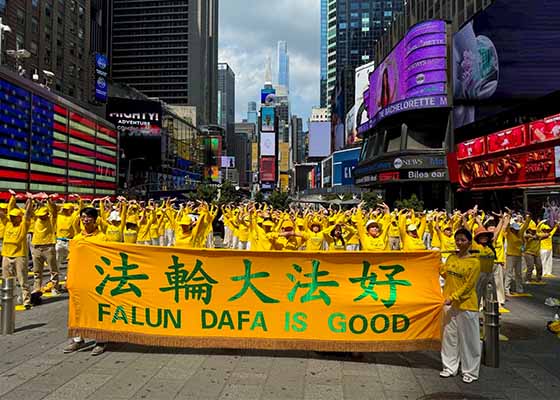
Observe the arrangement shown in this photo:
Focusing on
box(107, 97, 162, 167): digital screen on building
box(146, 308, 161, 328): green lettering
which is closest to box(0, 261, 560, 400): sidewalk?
box(146, 308, 161, 328): green lettering

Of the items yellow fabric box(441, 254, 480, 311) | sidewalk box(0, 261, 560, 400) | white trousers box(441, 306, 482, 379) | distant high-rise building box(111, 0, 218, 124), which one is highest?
distant high-rise building box(111, 0, 218, 124)

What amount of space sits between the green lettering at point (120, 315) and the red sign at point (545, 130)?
22.8 metres

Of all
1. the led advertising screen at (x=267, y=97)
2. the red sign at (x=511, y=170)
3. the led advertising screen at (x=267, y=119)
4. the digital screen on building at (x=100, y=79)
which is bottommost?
the red sign at (x=511, y=170)

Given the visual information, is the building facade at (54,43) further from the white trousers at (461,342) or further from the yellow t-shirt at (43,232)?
the white trousers at (461,342)

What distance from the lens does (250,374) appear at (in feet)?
17.2

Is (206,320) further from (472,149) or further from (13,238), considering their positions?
(472,149)

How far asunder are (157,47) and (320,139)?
6141 cm

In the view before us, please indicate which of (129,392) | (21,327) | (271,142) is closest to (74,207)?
(21,327)

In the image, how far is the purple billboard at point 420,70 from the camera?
41469 mm

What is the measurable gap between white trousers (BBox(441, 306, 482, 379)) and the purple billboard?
39.4 m

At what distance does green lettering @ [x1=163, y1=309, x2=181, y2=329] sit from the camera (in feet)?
18.8

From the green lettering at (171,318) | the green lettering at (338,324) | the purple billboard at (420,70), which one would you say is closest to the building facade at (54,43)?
the purple billboard at (420,70)

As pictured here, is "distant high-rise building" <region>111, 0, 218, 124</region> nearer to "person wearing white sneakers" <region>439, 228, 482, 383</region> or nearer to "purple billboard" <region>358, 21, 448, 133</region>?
"purple billboard" <region>358, 21, 448, 133</region>

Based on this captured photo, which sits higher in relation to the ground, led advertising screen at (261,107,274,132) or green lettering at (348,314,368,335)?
led advertising screen at (261,107,274,132)
